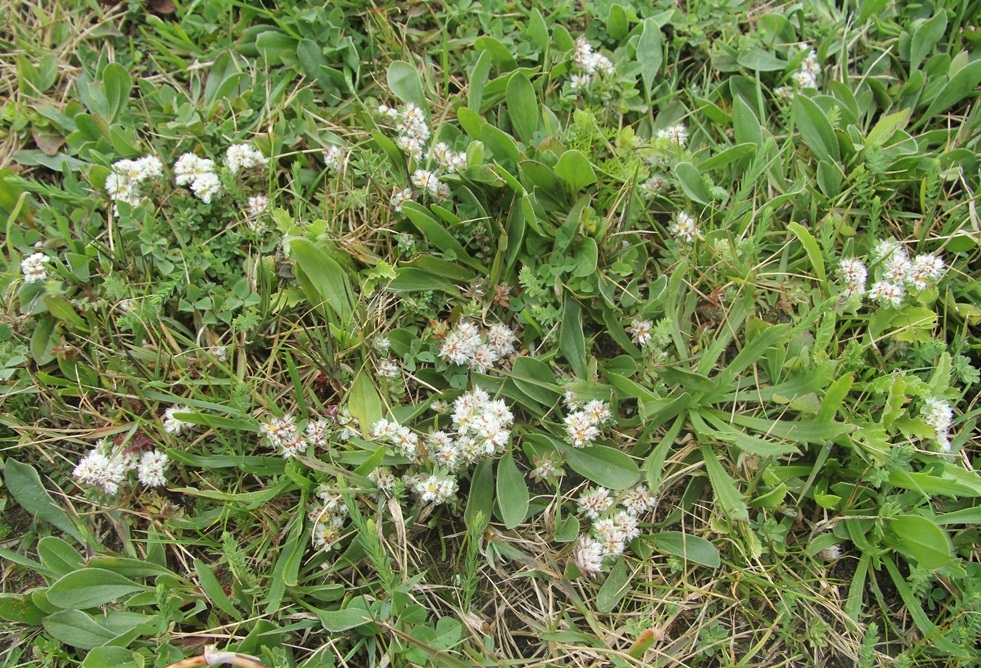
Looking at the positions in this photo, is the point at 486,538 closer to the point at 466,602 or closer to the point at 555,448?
the point at 466,602

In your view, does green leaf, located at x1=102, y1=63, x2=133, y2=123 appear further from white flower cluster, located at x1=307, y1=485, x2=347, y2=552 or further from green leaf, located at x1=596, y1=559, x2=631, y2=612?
green leaf, located at x1=596, y1=559, x2=631, y2=612

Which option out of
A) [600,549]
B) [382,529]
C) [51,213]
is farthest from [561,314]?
[51,213]

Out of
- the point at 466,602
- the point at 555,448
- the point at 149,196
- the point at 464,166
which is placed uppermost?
the point at 464,166

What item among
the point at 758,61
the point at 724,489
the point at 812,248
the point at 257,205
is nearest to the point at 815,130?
the point at 758,61

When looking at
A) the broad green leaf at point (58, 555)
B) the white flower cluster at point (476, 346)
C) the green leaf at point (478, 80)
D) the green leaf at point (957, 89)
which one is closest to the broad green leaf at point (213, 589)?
the broad green leaf at point (58, 555)

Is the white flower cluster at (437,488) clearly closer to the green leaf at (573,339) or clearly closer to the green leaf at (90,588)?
the green leaf at (573,339)

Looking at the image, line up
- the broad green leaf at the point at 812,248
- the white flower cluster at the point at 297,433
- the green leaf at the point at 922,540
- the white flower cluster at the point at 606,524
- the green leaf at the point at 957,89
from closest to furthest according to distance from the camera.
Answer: the green leaf at the point at 922,540 → the white flower cluster at the point at 606,524 → the white flower cluster at the point at 297,433 → the broad green leaf at the point at 812,248 → the green leaf at the point at 957,89

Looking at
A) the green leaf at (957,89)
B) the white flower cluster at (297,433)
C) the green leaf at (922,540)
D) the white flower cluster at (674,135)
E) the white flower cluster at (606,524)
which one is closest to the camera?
the green leaf at (922,540)
